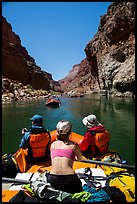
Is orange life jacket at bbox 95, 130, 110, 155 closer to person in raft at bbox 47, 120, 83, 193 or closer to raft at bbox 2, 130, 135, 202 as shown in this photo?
raft at bbox 2, 130, 135, 202

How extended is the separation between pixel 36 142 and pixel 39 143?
0.09 m

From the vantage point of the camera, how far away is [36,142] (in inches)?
249

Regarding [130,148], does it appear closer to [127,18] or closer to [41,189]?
[41,189]

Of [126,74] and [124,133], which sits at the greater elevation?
[126,74]

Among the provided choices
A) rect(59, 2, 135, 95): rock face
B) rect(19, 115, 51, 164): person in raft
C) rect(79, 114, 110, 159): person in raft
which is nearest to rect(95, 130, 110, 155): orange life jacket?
rect(79, 114, 110, 159): person in raft

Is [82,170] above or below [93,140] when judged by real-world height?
below

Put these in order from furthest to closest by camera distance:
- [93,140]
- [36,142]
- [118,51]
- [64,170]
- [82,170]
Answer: [118,51], [93,140], [36,142], [82,170], [64,170]

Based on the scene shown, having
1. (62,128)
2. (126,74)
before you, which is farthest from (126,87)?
(62,128)

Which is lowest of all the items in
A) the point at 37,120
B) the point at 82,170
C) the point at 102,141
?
the point at 82,170

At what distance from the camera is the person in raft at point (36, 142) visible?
20.8ft

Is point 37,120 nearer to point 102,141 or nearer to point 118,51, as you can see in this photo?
point 102,141

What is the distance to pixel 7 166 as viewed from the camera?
602cm

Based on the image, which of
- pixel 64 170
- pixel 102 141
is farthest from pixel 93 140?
pixel 64 170

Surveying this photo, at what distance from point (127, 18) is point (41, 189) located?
5083 centimetres
